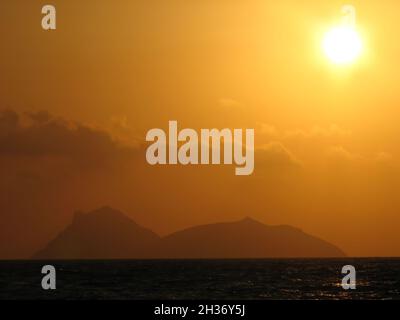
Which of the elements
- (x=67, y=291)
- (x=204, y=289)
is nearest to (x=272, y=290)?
(x=204, y=289)

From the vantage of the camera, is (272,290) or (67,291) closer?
(67,291)
